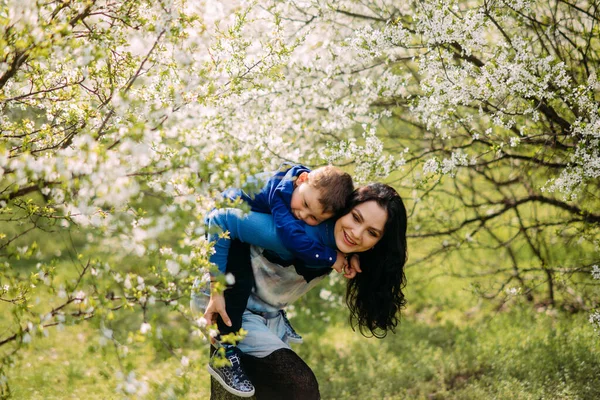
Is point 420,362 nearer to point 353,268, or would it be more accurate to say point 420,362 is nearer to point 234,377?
point 353,268

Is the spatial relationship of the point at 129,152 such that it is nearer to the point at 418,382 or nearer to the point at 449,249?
the point at 418,382

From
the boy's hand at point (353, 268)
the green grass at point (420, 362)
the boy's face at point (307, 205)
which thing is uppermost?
the boy's face at point (307, 205)

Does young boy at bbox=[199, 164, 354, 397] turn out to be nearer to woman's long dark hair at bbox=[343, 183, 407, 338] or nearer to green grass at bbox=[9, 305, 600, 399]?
woman's long dark hair at bbox=[343, 183, 407, 338]

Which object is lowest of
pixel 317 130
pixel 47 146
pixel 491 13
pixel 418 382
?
pixel 418 382

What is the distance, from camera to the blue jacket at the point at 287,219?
3.03 m

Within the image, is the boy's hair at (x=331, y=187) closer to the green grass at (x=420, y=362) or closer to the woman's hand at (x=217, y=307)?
the woman's hand at (x=217, y=307)

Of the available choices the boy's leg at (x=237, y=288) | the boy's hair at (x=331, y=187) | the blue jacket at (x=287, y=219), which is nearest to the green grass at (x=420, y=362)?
the boy's leg at (x=237, y=288)

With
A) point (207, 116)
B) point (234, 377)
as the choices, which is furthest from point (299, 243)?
point (207, 116)

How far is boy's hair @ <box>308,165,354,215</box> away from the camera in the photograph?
320 centimetres

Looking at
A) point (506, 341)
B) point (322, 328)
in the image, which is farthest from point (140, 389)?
point (322, 328)

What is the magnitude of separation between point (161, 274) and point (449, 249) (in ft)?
12.9

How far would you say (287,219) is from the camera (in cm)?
310

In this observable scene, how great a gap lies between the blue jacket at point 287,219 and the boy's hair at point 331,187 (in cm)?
15

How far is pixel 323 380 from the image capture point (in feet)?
18.4
